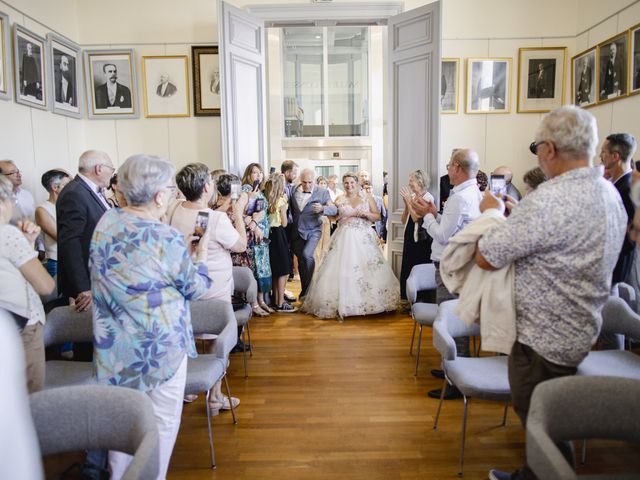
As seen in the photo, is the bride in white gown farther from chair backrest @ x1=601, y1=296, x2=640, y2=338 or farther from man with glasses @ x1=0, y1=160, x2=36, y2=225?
man with glasses @ x1=0, y1=160, x2=36, y2=225

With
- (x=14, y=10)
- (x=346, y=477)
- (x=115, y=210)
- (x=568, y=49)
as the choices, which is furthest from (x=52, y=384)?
(x=568, y=49)

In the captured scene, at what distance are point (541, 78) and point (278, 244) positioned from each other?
4.69 m

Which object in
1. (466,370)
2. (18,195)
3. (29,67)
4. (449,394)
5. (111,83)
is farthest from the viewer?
(111,83)

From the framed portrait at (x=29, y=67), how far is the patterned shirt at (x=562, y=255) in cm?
556

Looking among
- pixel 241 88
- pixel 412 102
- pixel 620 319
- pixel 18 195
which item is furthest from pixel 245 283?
pixel 412 102

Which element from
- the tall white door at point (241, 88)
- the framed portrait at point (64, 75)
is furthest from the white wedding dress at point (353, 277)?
the framed portrait at point (64, 75)

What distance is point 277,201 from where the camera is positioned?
19.4ft

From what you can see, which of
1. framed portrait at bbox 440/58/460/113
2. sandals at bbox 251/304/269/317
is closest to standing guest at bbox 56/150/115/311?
sandals at bbox 251/304/269/317

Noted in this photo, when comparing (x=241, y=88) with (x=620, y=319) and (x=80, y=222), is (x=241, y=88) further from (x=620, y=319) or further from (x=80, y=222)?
(x=620, y=319)

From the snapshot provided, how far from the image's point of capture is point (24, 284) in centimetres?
222

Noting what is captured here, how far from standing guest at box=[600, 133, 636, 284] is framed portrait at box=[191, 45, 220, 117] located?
5330 mm

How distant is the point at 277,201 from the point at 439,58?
8.87 ft

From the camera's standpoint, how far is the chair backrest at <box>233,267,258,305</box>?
413cm

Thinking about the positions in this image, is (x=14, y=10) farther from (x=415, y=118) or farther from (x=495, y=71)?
(x=495, y=71)
